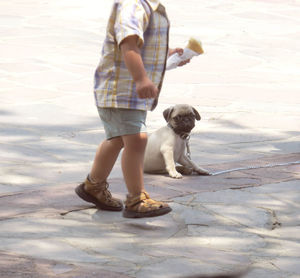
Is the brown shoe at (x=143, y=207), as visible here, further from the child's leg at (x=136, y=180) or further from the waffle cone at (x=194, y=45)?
the waffle cone at (x=194, y=45)

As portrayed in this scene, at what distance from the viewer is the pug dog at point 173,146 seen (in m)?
6.01

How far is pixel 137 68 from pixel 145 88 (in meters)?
0.12

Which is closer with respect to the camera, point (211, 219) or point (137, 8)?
point (137, 8)

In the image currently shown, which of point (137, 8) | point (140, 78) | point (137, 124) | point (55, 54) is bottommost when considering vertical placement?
point (55, 54)

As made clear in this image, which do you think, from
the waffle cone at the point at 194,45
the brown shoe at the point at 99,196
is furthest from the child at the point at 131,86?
the waffle cone at the point at 194,45

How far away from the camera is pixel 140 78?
4.54m

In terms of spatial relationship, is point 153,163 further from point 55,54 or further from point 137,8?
point 55,54

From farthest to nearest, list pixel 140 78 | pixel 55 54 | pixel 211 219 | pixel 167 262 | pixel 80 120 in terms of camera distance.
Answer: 1. pixel 55 54
2. pixel 80 120
3. pixel 211 219
4. pixel 140 78
5. pixel 167 262

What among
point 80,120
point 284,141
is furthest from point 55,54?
point 284,141

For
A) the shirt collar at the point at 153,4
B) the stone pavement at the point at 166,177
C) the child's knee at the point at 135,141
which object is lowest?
the stone pavement at the point at 166,177

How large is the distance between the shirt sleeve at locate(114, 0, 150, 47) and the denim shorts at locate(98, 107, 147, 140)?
420 millimetres

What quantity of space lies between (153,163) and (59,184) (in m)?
0.75

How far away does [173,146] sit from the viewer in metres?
6.05

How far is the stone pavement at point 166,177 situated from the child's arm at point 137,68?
0.80m
